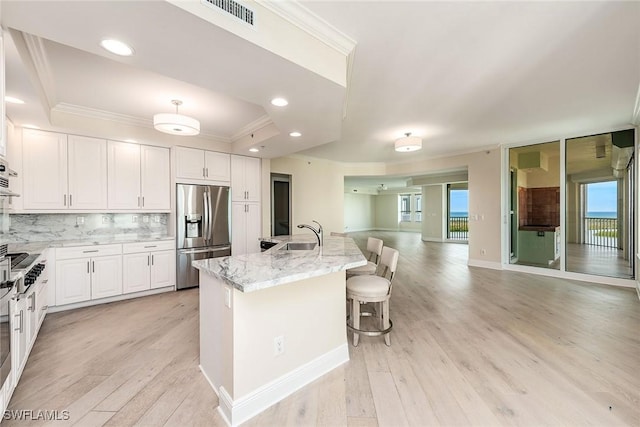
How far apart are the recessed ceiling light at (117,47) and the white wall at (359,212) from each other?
1337cm

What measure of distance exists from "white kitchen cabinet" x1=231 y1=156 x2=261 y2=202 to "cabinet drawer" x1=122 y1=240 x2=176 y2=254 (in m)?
1.29

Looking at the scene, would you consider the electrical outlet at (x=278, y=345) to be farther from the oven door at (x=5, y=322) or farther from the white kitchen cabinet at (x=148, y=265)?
the white kitchen cabinet at (x=148, y=265)

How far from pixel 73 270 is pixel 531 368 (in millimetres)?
5043

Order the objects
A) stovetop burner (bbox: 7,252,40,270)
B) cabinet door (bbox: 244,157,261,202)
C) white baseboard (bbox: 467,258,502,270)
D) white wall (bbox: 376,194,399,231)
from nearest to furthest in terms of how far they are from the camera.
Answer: stovetop burner (bbox: 7,252,40,270), cabinet door (bbox: 244,157,261,202), white baseboard (bbox: 467,258,502,270), white wall (bbox: 376,194,399,231)

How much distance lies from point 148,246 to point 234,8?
3595mm

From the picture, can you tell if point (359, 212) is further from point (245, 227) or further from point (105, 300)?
point (105, 300)

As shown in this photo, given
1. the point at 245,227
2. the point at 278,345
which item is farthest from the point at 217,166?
the point at 278,345

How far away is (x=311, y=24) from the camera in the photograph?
6.26 ft

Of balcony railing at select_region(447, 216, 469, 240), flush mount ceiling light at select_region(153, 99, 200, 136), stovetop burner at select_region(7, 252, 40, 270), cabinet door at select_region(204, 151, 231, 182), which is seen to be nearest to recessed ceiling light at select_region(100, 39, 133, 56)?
flush mount ceiling light at select_region(153, 99, 200, 136)

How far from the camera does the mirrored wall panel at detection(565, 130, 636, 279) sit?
14.6 feet

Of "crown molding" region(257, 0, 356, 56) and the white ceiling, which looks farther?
"crown molding" region(257, 0, 356, 56)

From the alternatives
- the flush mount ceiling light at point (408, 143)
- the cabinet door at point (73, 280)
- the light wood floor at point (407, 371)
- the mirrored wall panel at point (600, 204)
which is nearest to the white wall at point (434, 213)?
the mirrored wall panel at point (600, 204)

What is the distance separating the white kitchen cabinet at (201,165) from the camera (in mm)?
4305

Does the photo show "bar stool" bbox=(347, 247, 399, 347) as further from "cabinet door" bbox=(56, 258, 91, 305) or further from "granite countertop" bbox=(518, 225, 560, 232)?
"granite countertop" bbox=(518, 225, 560, 232)
